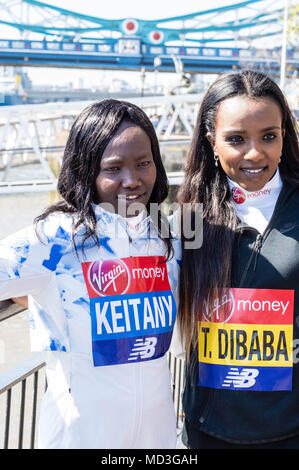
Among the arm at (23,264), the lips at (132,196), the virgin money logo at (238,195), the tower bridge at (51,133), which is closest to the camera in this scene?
the arm at (23,264)

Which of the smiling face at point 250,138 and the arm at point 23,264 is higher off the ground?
the smiling face at point 250,138

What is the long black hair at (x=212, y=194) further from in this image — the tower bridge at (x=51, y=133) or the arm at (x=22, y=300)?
the tower bridge at (x=51, y=133)

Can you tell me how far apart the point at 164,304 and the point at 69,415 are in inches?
15.1

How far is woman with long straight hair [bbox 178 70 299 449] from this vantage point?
171 cm

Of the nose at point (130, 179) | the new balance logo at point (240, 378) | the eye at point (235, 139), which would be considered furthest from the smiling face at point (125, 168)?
the new balance logo at point (240, 378)

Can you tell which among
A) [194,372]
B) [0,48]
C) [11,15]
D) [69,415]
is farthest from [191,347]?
[11,15]

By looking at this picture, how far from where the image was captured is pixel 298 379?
5.64 feet

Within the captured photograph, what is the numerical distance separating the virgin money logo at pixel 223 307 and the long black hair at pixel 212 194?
0.06 feet

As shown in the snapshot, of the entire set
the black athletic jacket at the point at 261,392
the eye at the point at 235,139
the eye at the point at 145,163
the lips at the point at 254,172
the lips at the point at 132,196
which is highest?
the eye at the point at 235,139

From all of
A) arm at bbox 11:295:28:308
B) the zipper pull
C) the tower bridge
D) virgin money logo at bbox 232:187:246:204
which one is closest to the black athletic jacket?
the zipper pull

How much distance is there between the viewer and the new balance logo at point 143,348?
1603mm

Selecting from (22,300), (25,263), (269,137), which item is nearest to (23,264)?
(25,263)

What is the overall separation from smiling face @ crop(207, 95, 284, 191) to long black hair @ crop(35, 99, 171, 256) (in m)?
0.25

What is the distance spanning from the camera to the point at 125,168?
162 cm
